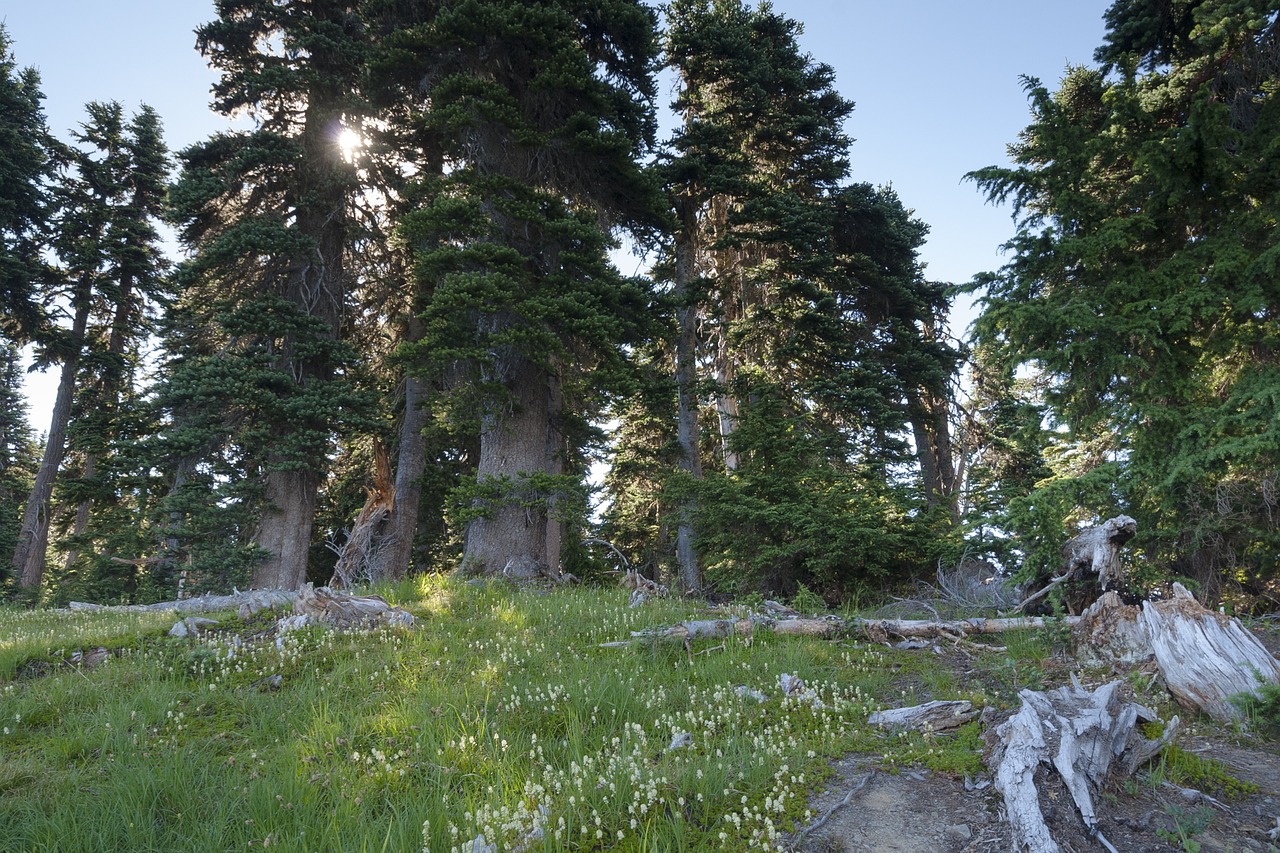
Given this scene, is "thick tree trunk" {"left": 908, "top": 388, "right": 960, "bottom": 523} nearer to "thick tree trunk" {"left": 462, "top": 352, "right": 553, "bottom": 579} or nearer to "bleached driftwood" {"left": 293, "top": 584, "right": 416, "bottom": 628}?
"thick tree trunk" {"left": 462, "top": 352, "right": 553, "bottom": 579}

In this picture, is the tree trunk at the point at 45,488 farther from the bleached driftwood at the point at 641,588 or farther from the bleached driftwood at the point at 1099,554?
the bleached driftwood at the point at 1099,554

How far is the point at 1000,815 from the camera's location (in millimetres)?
3082

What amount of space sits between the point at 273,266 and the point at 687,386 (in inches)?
423

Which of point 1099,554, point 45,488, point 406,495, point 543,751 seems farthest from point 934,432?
point 45,488

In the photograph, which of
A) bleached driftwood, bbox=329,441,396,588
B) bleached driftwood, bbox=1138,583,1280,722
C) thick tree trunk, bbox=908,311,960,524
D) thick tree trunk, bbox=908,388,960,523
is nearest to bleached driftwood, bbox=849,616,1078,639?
bleached driftwood, bbox=1138,583,1280,722

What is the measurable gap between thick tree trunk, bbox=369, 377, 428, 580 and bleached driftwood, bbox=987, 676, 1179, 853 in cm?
1367

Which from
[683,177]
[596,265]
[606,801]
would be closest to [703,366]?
[683,177]

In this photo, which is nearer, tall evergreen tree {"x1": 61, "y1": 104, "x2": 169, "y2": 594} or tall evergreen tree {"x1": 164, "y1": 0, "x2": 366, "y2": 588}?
tall evergreen tree {"x1": 164, "y1": 0, "x2": 366, "y2": 588}

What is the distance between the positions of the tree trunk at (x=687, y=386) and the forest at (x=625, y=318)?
127mm

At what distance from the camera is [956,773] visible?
3.52 m

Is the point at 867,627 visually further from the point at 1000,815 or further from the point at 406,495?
the point at 406,495

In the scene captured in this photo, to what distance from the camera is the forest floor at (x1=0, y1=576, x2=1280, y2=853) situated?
9.62 feet

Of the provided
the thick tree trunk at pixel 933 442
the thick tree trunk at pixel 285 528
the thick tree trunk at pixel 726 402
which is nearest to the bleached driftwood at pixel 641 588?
the thick tree trunk at pixel 726 402

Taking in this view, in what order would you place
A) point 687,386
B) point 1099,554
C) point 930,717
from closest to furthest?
point 930,717 < point 1099,554 < point 687,386
